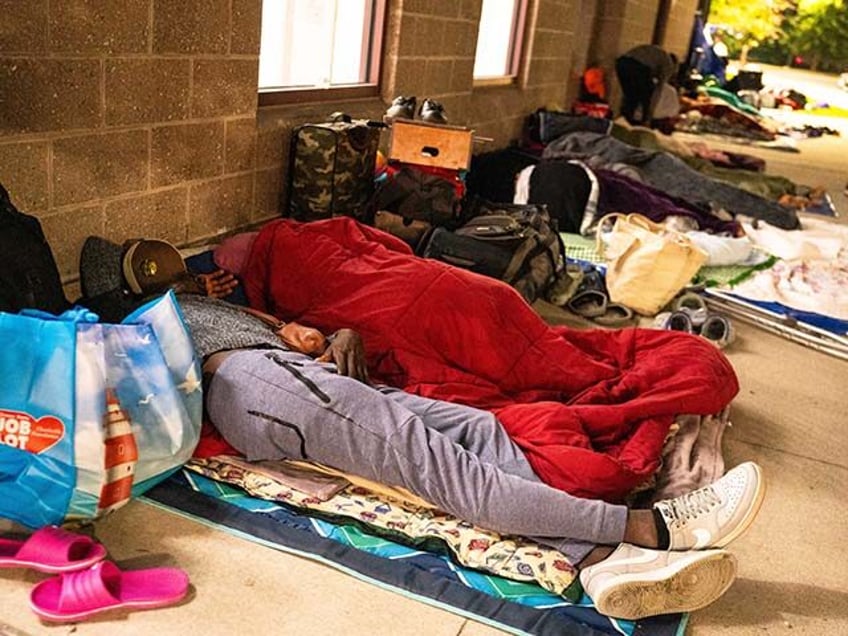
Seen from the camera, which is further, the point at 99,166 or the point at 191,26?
the point at 191,26

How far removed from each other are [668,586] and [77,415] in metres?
1.13

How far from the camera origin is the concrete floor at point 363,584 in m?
1.61

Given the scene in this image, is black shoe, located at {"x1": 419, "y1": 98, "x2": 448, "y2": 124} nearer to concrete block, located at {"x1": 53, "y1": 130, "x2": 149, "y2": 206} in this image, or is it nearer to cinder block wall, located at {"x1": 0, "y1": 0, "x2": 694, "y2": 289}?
cinder block wall, located at {"x1": 0, "y1": 0, "x2": 694, "y2": 289}

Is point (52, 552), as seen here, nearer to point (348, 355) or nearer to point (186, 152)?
point (348, 355)

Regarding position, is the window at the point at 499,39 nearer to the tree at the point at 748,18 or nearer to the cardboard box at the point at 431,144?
the cardboard box at the point at 431,144

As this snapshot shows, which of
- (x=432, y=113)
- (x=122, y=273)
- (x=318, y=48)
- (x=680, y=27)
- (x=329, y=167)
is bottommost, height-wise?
(x=122, y=273)

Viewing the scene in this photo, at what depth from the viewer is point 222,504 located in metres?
1.94

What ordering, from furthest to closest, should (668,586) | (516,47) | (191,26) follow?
(516,47) → (191,26) → (668,586)

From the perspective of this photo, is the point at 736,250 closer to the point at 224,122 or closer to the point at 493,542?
the point at 224,122

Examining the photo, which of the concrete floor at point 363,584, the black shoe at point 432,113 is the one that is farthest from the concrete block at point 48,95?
the black shoe at point 432,113

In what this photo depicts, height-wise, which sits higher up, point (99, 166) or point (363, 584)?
point (99, 166)

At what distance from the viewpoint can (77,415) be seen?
1663 millimetres

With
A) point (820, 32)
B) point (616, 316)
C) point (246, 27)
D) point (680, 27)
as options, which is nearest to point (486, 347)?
point (616, 316)

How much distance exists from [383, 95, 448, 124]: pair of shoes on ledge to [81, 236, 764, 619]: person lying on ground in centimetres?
172
